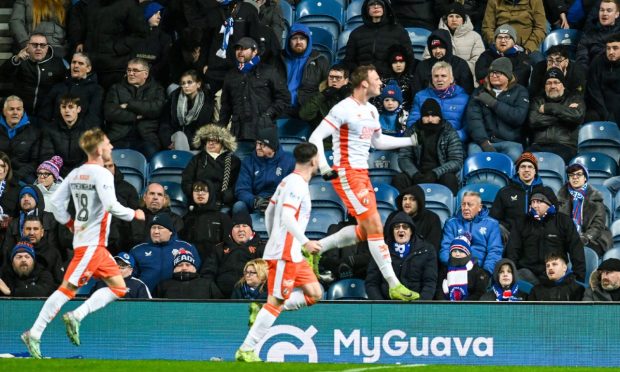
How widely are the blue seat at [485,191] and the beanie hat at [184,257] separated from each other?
3320 millimetres

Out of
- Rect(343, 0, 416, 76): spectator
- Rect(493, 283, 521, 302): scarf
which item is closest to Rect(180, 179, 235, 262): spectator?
Rect(343, 0, 416, 76): spectator

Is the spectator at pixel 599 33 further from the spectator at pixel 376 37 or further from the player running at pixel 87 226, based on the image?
the player running at pixel 87 226

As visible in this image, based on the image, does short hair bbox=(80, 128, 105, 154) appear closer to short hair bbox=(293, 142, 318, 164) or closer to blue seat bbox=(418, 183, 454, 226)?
short hair bbox=(293, 142, 318, 164)

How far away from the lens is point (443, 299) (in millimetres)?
15758

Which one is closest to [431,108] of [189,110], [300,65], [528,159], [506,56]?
[528,159]

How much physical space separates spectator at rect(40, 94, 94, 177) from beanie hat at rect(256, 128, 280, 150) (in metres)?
2.52

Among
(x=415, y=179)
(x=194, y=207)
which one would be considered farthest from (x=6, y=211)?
(x=415, y=179)

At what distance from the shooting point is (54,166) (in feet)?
59.1

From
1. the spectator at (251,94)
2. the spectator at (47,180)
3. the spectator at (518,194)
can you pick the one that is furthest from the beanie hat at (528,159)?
the spectator at (47,180)

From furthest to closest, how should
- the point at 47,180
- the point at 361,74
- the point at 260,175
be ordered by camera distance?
the point at 47,180
the point at 260,175
the point at 361,74

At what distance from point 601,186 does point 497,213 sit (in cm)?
134

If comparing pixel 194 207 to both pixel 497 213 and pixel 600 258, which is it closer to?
pixel 497 213

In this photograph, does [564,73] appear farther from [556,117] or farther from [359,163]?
[359,163]

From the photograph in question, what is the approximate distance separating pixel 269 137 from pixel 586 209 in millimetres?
3954
